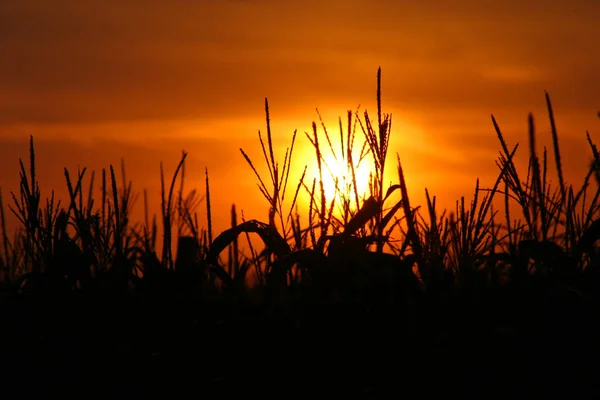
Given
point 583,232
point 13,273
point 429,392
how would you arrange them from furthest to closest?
point 13,273
point 583,232
point 429,392

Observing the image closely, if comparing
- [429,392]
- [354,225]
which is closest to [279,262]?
[354,225]

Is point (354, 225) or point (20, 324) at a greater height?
point (354, 225)

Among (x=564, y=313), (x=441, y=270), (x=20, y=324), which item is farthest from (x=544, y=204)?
(x=20, y=324)

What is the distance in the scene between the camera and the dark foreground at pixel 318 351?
257cm

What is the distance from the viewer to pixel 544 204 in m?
3.64

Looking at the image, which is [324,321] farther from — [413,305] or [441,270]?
[441,270]

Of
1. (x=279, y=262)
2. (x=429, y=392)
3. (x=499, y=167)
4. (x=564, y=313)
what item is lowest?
(x=429, y=392)

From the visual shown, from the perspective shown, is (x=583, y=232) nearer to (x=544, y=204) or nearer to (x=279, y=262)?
(x=544, y=204)

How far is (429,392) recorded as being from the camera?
101 inches

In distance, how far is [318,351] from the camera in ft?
9.11

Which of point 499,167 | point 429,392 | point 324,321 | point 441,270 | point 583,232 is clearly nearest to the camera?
point 429,392

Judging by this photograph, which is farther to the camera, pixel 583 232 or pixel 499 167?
pixel 499 167

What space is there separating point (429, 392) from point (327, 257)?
0.89m

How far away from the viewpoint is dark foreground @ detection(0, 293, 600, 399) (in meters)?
2.57
